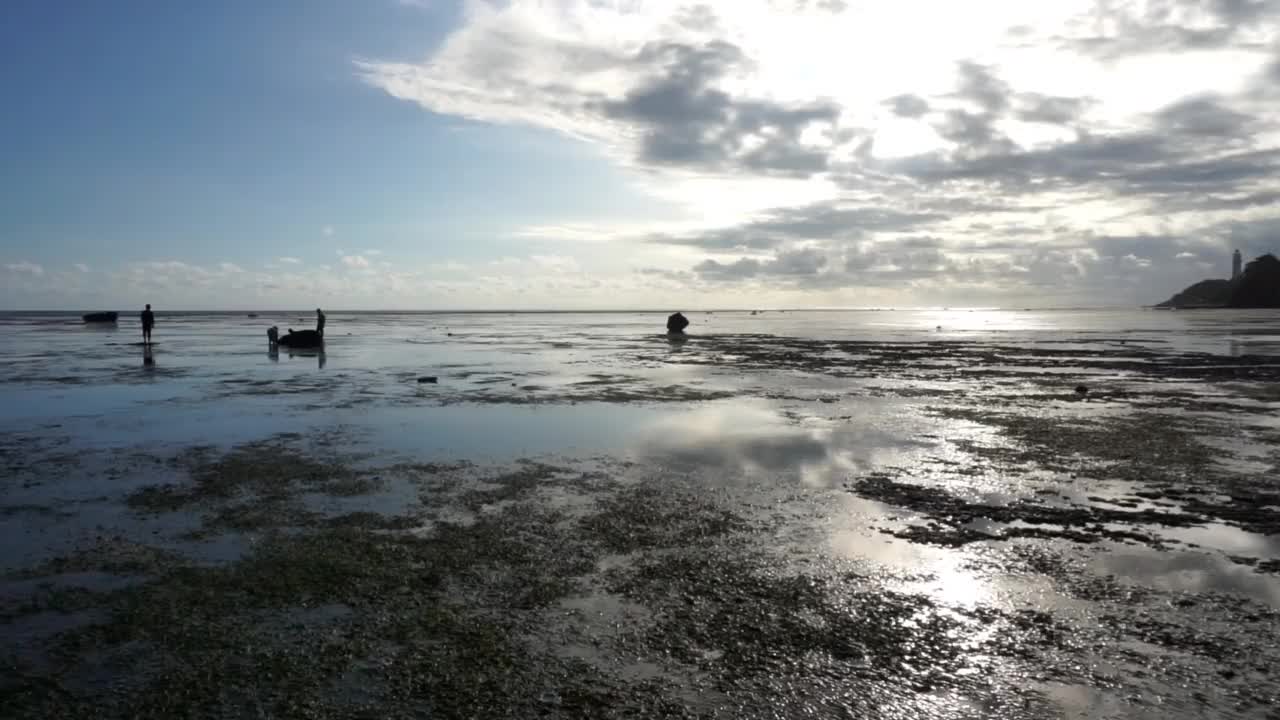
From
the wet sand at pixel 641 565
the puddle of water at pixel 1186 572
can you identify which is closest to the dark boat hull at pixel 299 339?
the wet sand at pixel 641 565

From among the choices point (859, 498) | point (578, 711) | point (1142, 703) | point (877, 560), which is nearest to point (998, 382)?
point (859, 498)

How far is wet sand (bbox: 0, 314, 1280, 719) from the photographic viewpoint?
19.8 ft

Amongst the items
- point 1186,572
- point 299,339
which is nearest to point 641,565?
point 1186,572

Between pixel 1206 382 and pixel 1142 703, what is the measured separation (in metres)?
30.9

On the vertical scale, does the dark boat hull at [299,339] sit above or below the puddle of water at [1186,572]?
above

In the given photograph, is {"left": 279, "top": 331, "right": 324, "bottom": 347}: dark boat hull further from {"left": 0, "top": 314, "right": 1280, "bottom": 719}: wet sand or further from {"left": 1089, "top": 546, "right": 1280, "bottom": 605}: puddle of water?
{"left": 1089, "top": 546, "right": 1280, "bottom": 605}: puddle of water

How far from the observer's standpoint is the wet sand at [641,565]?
237 inches

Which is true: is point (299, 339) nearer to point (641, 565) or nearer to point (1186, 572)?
point (641, 565)

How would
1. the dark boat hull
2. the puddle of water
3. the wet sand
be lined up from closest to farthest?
the wet sand → the puddle of water → the dark boat hull

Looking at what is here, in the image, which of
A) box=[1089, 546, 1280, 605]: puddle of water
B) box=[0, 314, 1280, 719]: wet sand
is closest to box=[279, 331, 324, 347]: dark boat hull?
box=[0, 314, 1280, 719]: wet sand

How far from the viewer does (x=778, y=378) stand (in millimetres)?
33406

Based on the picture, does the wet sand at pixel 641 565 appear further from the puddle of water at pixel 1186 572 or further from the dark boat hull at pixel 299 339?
the dark boat hull at pixel 299 339

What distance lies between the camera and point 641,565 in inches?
355

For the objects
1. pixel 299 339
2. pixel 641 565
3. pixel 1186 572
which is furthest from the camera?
pixel 299 339
